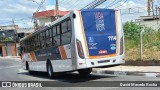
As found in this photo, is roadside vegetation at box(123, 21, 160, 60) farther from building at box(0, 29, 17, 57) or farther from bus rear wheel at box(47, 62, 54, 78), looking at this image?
building at box(0, 29, 17, 57)

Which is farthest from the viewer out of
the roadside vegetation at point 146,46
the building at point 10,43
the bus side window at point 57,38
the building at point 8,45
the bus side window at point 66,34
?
the building at point 8,45

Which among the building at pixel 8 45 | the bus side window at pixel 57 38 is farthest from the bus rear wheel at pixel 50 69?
the building at pixel 8 45

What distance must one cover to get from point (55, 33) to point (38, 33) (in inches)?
140

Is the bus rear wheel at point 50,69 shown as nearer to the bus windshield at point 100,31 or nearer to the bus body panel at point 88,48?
the bus body panel at point 88,48

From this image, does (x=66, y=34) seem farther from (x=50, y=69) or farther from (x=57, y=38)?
(x=50, y=69)

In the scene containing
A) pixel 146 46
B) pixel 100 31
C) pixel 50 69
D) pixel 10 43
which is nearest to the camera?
pixel 100 31

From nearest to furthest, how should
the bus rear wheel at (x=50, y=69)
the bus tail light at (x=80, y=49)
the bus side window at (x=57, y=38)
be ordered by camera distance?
1. the bus tail light at (x=80, y=49)
2. the bus side window at (x=57, y=38)
3. the bus rear wheel at (x=50, y=69)

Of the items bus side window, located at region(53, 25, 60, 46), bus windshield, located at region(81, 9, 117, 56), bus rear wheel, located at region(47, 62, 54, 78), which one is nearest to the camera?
bus windshield, located at region(81, 9, 117, 56)

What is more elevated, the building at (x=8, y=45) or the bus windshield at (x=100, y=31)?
the bus windshield at (x=100, y=31)

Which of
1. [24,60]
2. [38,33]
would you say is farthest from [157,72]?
[24,60]

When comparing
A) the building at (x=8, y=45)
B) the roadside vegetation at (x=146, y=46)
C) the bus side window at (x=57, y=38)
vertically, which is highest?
the bus side window at (x=57, y=38)

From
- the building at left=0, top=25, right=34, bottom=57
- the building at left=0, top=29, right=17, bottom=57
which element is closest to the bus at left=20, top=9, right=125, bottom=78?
the building at left=0, top=25, right=34, bottom=57

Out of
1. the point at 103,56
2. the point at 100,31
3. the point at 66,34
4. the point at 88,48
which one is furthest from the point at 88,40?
the point at 66,34

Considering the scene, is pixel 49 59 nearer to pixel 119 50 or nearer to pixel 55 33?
pixel 55 33
